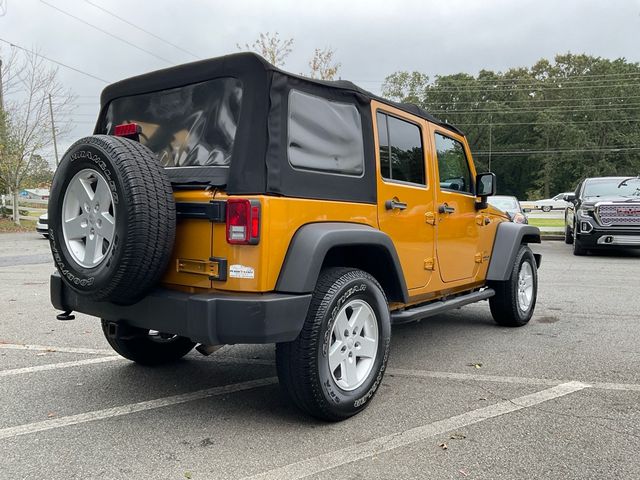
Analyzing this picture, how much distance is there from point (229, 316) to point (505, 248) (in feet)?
11.7

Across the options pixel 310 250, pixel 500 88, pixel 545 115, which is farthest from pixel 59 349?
pixel 500 88

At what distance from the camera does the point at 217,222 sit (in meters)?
3.01

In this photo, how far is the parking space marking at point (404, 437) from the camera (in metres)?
2.70

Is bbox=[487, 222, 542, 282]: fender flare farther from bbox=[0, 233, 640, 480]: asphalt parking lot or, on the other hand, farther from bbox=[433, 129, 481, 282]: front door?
bbox=[0, 233, 640, 480]: asphalt parking lot

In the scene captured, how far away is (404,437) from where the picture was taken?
121 inches

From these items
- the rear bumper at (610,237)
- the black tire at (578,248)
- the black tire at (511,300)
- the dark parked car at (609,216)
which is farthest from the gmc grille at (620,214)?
the black tire at (511,300)

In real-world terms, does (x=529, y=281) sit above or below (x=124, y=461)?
above

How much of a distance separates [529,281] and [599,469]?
3474 millimetres

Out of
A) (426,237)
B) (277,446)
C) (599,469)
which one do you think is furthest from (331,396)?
(426,237)

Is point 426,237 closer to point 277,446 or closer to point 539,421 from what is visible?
point 539,421

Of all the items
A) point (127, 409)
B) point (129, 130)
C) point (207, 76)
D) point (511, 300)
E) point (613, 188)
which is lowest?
point (127, 409)

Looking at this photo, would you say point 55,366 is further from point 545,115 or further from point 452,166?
point 545,115

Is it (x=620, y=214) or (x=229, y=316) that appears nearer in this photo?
(x=229, y=316)

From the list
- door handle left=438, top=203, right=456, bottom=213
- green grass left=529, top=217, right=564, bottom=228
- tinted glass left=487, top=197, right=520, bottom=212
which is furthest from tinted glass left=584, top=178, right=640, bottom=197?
green grass left=529, top=217, right=564, bottom=228
